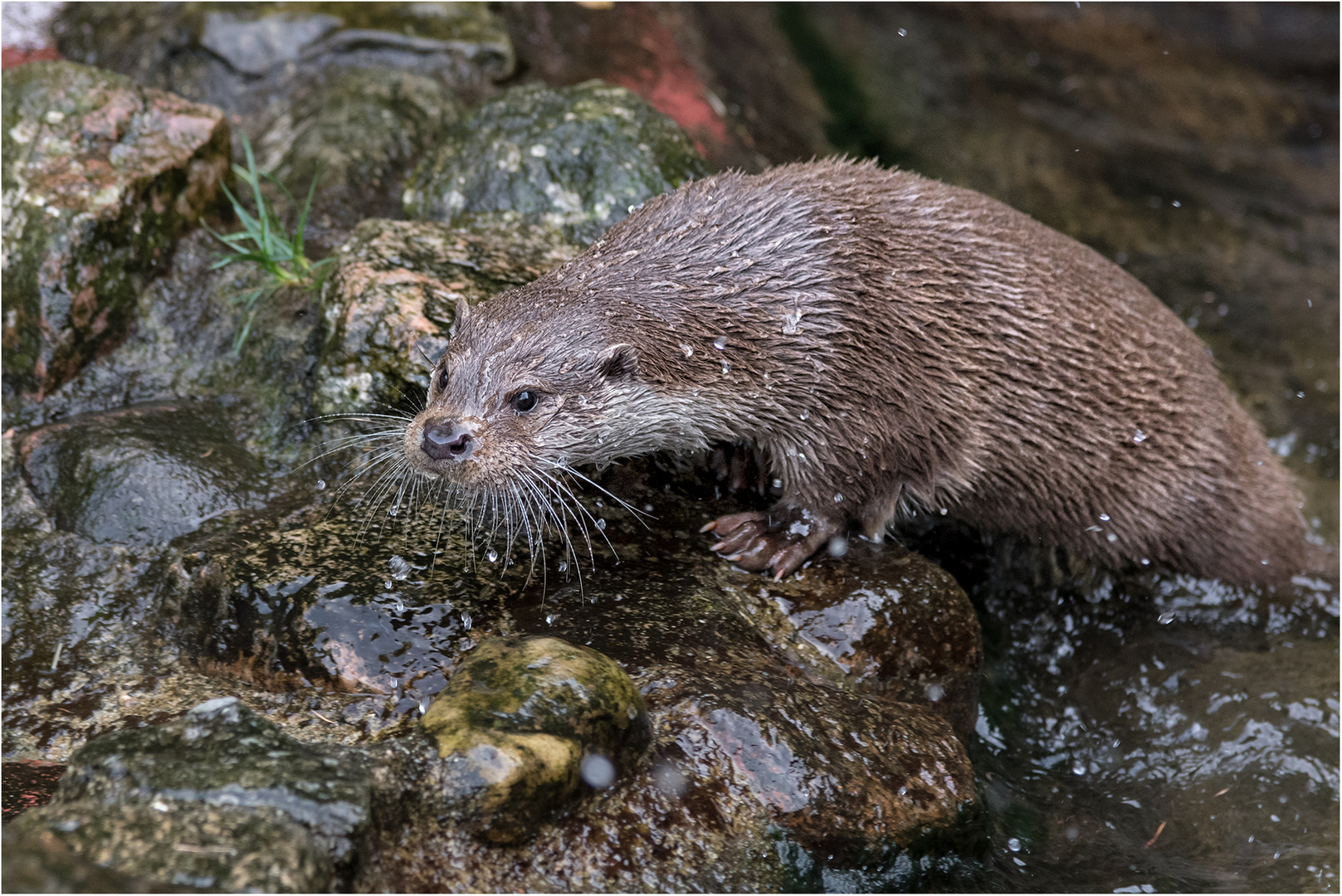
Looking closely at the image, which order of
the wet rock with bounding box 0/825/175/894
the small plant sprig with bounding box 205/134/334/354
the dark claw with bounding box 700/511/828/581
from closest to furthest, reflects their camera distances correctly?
1. the wet rock with bounding box 0/825/175/894
2. the dark claw with bounding box 700/511/828/581
3. the small plant sprig with bounding box 205/134/334/354

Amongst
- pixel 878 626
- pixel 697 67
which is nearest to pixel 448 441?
pixel 878 626

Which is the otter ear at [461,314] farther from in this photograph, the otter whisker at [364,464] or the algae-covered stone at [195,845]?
the algae-covered stone at [195,845]

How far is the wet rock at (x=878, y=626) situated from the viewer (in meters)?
2.85

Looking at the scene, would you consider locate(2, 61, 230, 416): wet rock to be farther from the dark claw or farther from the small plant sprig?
the dark claw

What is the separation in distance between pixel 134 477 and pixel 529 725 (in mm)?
1618

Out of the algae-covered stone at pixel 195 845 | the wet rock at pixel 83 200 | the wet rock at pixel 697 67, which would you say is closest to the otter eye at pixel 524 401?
the algae-covered stone at pixel 195 845

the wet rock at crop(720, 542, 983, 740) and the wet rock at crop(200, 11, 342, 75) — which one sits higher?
the wet rock at crop(200, 11, 342, 75)

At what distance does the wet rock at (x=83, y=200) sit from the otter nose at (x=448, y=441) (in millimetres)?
1571

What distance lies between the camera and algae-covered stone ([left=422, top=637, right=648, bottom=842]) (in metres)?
2.06

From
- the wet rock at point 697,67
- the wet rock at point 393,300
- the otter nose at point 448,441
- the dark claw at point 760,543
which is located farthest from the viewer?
the wet rock at point 697,67

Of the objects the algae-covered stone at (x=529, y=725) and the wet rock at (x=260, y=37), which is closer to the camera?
the algae-covered stone at (x=529, y=725)

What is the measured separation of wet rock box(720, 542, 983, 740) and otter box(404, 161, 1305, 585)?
0.33 ft

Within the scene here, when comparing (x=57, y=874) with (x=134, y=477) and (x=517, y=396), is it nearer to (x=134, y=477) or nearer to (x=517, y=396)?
(x=517, y=396)

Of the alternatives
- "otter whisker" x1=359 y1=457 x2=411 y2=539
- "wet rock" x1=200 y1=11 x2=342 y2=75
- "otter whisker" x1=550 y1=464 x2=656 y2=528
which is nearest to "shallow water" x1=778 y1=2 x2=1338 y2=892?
"otter whisker" x1=550 y1=464 x2=656 y2=528
